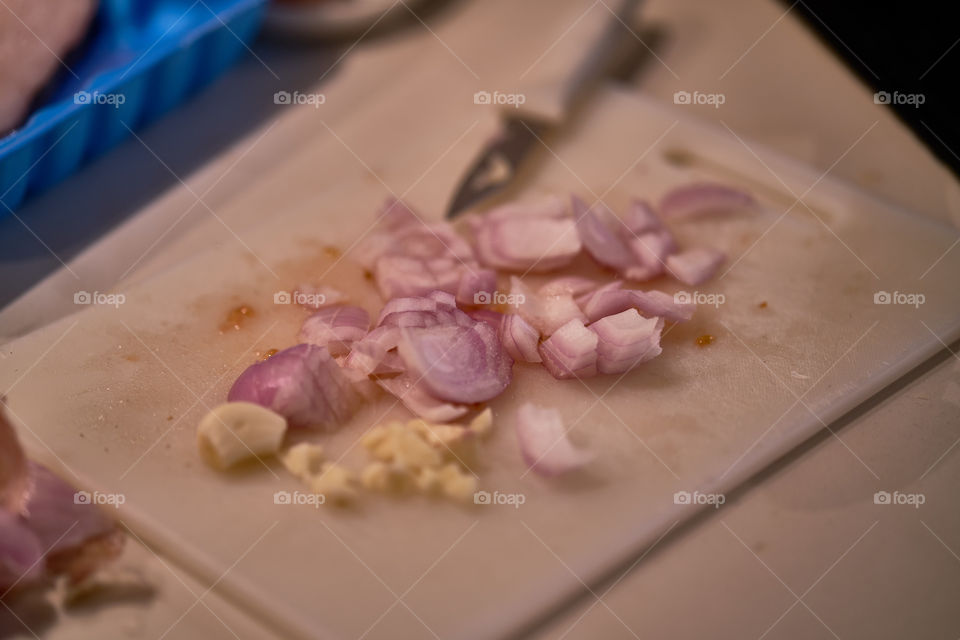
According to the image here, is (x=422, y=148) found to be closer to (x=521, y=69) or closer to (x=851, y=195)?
(x=521, y=69)

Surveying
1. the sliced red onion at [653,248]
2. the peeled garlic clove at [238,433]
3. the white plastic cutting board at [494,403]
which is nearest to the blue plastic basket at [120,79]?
the white plastic cutting board at [494,403]

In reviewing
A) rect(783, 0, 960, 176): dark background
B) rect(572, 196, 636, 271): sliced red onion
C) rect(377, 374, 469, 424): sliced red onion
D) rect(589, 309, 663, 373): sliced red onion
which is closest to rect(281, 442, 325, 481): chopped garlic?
rect(377, 374, 469, 424): sliced red onion

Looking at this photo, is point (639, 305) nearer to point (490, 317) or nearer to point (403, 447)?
point (490, 317)

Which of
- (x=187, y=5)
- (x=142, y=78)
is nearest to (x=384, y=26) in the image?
(x=187, y=5)

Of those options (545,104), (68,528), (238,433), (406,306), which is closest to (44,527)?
(68,528)

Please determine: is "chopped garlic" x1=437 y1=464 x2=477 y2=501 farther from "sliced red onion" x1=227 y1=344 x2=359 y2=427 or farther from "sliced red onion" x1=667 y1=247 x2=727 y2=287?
"sliced red onion" x1=667 y1=247 x2=727 y2=287

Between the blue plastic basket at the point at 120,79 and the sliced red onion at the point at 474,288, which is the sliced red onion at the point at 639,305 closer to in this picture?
the sliced red onion at the point at 474,288
